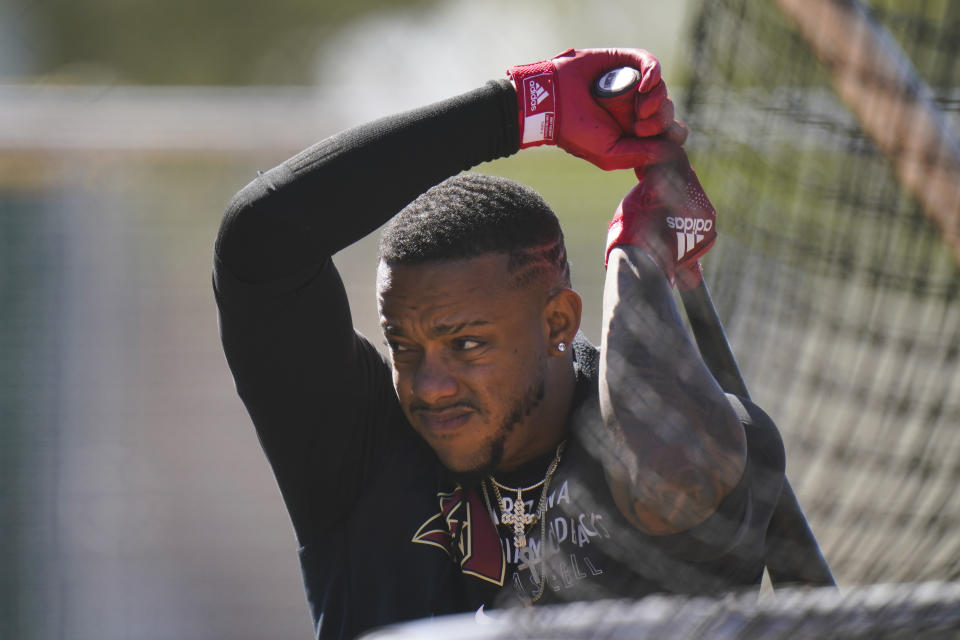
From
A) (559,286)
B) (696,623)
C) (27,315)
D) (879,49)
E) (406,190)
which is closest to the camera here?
(696,623)

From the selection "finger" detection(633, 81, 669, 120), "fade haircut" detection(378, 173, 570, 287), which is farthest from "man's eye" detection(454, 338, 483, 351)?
"finger" detection(633, 81, 669, 120)

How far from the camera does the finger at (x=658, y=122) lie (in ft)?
5.02

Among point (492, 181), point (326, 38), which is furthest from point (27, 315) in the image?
point (326, 38)

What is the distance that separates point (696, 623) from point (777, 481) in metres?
0.77

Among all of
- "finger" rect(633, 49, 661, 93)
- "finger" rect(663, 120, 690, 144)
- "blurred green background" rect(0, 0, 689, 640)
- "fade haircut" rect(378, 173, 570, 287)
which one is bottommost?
"blurred green background" rect(0, 0, 689, 640)

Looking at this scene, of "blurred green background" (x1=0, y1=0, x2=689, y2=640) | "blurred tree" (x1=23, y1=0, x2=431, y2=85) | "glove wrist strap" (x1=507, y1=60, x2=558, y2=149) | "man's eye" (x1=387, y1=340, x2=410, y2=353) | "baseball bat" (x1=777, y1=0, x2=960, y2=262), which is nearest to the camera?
"baseball bat" (x1=777, y1=0, x2=960, y2=262)

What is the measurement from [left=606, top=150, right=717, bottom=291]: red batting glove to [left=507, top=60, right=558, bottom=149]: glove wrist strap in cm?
17

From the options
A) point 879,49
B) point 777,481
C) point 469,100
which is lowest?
point 777,481

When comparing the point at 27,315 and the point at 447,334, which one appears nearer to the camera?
the point at 447,334

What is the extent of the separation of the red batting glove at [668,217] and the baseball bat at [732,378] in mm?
91

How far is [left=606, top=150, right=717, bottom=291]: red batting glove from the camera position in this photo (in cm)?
156

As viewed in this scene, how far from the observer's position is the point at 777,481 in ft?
5.03

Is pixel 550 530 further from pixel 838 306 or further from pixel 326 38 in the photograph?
pixel 326 38

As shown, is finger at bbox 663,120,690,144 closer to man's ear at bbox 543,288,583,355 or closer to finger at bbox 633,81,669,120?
finger at bbox 633,81,669,120
